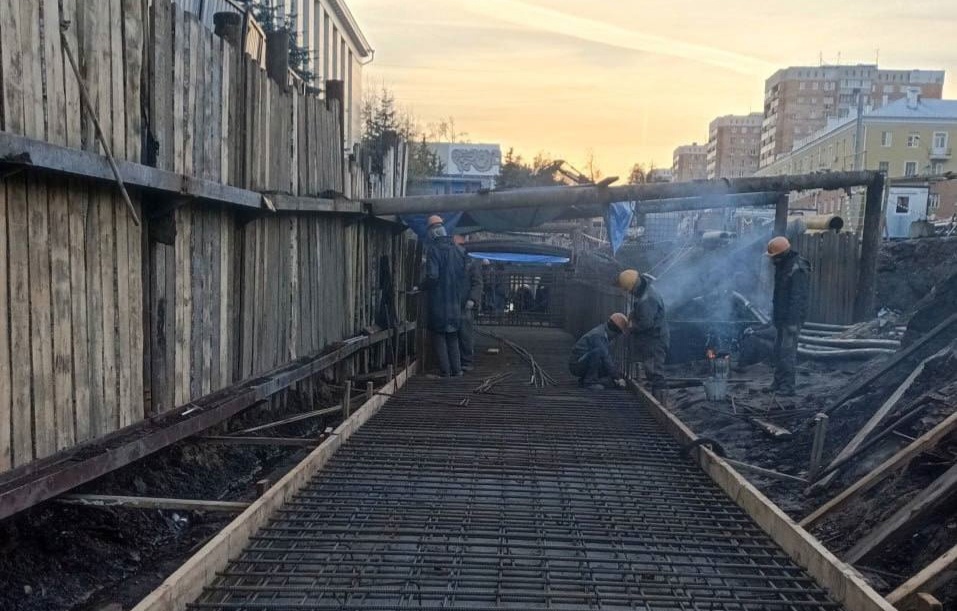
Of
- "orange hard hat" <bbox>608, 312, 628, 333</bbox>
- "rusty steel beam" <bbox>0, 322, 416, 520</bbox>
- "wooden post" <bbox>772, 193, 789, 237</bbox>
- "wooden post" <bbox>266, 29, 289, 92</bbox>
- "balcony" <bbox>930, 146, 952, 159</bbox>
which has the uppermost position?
"balcony" <bbox>930, 146, 952, 159</bbox>

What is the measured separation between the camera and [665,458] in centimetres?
701

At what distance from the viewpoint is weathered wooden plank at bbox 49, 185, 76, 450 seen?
4.33 metres

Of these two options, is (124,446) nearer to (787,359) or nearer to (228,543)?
(228,543)

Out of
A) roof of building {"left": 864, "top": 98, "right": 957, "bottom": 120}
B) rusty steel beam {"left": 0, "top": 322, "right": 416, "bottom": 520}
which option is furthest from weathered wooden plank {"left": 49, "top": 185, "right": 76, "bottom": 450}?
roof of building {"left": 864, "top": 98, "right": 957, "bottom": 120}

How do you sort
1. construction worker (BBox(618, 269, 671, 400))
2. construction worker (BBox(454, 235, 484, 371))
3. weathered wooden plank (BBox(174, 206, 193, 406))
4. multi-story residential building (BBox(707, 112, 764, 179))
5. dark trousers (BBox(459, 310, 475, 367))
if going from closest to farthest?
1. weathered wooden plank (BBox(174, 206, 193, 406))
2. construction worker (BBox(618, 269, 671, 400))
3. construction worker (BBox(454, 235, 484, 371))
4. dark trousers (BBox(459, 310, 475, 367))
5. multi-story residential building (BBox(707, 112, 764, 179))

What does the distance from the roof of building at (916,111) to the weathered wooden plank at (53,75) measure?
76.1 metres

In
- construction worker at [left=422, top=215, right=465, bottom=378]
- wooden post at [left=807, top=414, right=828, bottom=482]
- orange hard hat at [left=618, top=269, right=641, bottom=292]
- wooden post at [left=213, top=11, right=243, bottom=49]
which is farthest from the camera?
construction worker at [left=422, top=215, right=465, bottom=378]

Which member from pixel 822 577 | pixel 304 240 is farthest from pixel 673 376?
pixel 822 577

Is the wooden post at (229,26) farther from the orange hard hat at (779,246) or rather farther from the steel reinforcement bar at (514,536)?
the orange hard hat at (779,246)

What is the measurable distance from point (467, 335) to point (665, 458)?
611cm

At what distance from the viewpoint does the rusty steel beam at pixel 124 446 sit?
3.90m

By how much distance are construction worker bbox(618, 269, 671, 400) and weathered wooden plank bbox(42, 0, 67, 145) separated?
304 inches

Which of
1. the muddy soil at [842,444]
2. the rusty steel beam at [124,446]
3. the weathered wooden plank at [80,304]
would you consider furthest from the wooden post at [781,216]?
the weathered wooden plank at [80,304]

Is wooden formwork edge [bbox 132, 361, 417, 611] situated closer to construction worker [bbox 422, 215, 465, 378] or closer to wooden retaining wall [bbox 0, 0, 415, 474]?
wooden retaining wall [bbox 0, 0, 415, 474]
